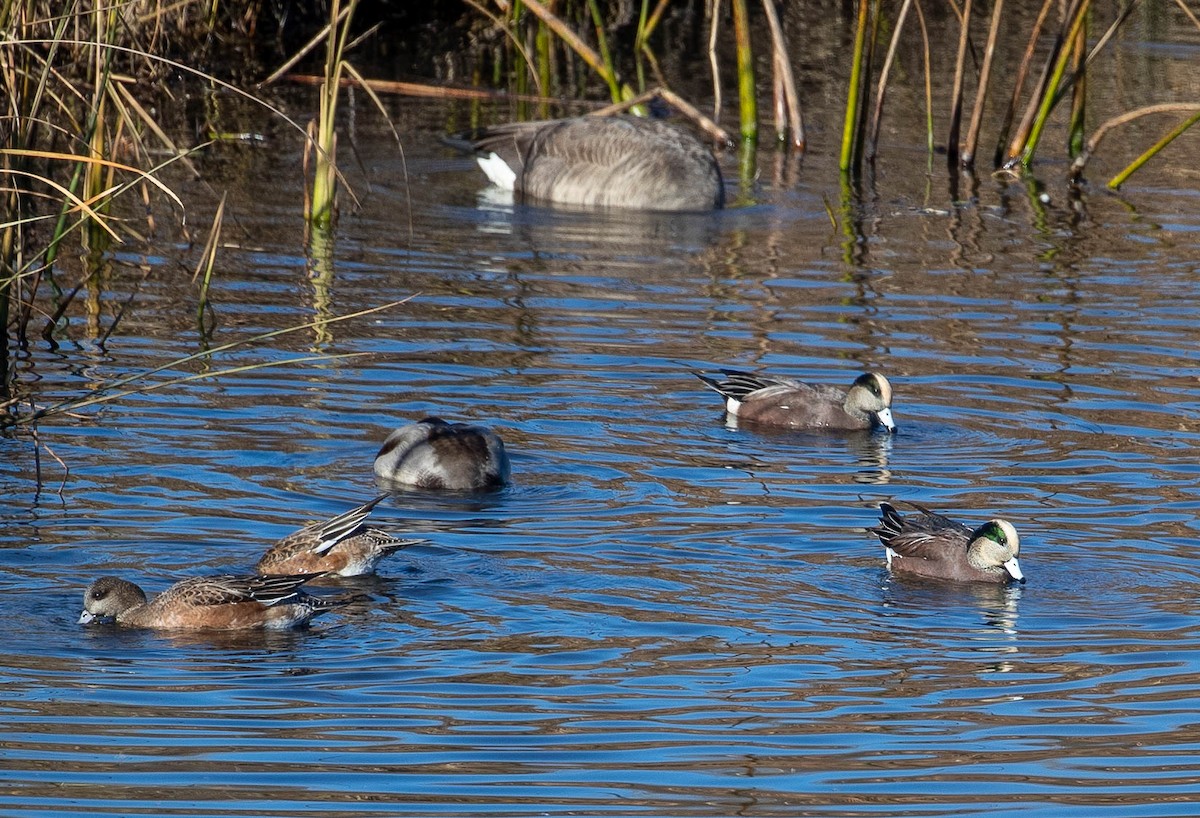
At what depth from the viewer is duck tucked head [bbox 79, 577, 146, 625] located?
7609 millimetres

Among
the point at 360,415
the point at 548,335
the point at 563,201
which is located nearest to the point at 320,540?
the point at 360,415

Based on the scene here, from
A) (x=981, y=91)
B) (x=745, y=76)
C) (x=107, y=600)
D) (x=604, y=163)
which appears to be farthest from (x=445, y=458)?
(x=745, y=76)

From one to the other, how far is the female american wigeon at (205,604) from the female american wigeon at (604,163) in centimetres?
991

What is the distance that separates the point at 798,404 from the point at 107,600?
A: 4640 millimetres

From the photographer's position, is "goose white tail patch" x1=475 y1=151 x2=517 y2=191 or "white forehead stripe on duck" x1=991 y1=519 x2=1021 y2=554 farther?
"goose white tail patch" x1=475 y1=151 x2=517 y2=191

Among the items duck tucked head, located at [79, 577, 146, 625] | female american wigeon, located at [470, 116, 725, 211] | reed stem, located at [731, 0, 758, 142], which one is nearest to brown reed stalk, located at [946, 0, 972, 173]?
reed stem, located at [731, 0, 758, 142]

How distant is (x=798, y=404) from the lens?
11.2 metres

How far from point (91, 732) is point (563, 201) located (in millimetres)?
11824

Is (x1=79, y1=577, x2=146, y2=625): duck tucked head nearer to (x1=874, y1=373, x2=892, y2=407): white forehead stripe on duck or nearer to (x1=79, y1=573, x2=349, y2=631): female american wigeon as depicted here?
(x1=79, y1=573, x2=349, y2=631): female american wigeon

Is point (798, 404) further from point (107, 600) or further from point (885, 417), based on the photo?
point (107, 600)

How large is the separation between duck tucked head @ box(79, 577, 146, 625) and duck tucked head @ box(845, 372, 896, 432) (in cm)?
451

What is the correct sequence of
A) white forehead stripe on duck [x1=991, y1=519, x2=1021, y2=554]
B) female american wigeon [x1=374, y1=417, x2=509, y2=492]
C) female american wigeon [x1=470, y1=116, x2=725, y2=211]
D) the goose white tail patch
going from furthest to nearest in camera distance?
the goose white tail patch < female american wigeon [x1=470, y1=116, x2=725, y2=211] < female american wigeon [x1=374, y1=417, x2=509, y2=492] < white forehead stripe on duck [x1=991, y1=519, x2=1021, y2=554]

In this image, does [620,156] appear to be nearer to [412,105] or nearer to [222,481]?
[412,105]

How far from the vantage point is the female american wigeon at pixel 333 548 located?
26.9ft
